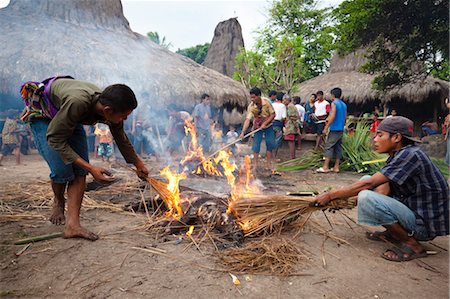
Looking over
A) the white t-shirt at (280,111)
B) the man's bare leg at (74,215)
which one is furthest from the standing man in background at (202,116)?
the man's bare leg at (74,215)

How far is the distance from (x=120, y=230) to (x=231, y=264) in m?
1.25

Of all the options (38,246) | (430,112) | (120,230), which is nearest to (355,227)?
(120,230)

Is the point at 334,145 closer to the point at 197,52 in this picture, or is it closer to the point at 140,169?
the point at 140,169

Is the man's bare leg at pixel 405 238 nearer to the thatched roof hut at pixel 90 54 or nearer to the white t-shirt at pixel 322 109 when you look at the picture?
the white t-shirt at pixel 322 109

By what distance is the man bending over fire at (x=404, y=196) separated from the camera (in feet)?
8.09

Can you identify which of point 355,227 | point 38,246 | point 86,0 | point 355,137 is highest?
point 86,0

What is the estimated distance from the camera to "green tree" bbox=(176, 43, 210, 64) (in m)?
31.1

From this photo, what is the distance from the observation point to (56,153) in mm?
2605

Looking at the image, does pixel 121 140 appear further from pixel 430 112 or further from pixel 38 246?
pixel 430 112

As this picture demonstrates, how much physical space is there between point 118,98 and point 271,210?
167cm

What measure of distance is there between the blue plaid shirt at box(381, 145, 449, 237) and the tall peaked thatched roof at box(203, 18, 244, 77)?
21.3 metres

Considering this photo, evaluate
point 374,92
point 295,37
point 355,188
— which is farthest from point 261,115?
point 295,37

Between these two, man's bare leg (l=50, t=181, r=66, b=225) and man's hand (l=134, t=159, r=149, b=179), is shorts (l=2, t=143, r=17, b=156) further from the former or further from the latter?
man's hand (l=134, t=159, r=149, b=179)

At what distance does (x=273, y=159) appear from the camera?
873 centimetres
